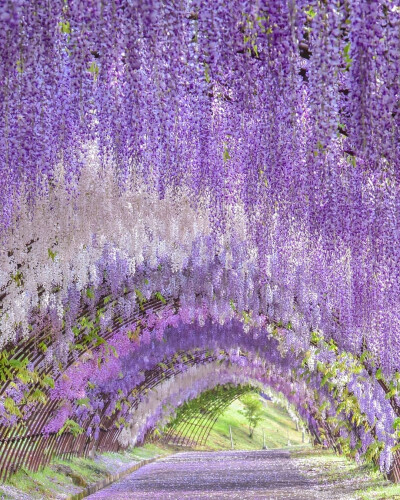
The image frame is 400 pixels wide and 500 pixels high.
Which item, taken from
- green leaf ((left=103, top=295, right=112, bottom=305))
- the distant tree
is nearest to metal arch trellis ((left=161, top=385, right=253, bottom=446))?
the distant tree

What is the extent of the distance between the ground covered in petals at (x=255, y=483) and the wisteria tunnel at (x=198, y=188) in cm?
94

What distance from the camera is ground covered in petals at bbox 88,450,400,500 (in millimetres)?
16203

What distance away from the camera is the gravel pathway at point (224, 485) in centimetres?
1631

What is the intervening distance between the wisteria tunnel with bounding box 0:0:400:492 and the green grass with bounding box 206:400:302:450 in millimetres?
33025

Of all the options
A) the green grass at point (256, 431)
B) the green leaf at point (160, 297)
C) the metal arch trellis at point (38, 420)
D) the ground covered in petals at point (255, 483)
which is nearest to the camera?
the metal arch trellis at point (38, 420)

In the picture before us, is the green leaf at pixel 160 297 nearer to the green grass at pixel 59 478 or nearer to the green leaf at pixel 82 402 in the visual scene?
the green leaf at pixel 82 402

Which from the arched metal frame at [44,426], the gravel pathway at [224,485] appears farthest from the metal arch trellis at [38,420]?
the gravel pathway at [224,485]

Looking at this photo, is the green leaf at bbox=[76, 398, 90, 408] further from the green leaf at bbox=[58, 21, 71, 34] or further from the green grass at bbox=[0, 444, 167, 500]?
the green leaf at bbox=[58, 21, 71, 34]

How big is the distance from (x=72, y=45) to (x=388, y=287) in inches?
199

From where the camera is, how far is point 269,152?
24.7 feet

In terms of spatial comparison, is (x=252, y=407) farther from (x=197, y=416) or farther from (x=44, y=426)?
(x=44, y=426)

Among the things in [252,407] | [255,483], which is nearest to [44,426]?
[255,483]

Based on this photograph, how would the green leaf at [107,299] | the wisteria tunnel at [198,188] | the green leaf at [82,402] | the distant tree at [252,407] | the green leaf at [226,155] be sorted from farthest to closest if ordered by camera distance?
the distant tree at [252,407] < the green leaf at [82,402] < the green leaf at [107,299] < the green leaf at [226,155] < the wisteria tunnel at [198,188]

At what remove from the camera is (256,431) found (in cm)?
6359
